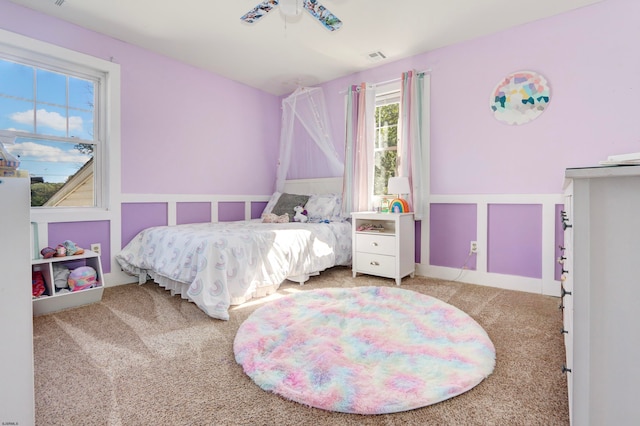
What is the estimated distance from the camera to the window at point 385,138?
3.64 meters

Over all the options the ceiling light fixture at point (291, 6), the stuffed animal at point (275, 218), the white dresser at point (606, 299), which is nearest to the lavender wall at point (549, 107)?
the stuffed animal at point (275, 218)

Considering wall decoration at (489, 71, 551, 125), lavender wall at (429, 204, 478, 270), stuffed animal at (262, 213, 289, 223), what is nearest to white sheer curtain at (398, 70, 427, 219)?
lavender wall at (429, 204, 478, 270)

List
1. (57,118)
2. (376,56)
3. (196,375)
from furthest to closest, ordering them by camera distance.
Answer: (376,56), (57,118), (196,375)

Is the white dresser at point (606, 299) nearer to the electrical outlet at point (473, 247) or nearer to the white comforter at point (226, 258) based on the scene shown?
the white comforter at point (226, 258)

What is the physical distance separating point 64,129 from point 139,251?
1.30 meters

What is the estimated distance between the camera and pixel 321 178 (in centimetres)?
410

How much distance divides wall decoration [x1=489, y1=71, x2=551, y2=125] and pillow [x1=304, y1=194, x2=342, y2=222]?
6.24 ft

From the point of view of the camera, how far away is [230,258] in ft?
7.44

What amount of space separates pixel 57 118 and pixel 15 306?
2754mm

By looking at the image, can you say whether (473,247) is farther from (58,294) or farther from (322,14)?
(58,294)

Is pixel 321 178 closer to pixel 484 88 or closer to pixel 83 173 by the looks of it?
pixel 484 88

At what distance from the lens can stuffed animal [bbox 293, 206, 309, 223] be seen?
359cm

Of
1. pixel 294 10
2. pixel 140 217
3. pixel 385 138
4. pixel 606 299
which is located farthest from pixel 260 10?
pixel 606 299

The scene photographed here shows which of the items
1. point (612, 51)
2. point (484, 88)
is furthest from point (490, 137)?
point (612, 51)
